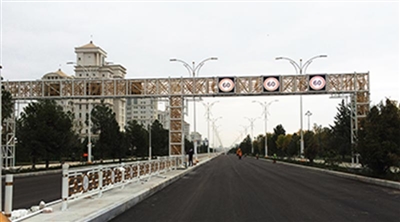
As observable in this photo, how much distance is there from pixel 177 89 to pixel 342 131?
23.5 meters

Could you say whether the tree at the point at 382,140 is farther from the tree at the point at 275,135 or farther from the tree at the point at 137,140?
the tree at the point at 275,135

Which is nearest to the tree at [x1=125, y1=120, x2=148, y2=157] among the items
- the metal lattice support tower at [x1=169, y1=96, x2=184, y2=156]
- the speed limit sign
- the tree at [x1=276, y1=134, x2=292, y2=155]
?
the tree at [x1=276, y1=134, x2=292, y2=155]

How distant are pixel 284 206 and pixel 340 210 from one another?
1.57 metres

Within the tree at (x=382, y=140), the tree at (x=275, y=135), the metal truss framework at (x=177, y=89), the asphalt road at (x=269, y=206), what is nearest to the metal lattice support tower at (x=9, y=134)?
the metal truss framework at (x=177, y=89)

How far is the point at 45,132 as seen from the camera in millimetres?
39188

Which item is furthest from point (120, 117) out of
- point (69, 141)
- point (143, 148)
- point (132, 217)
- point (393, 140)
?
point (132, 217)

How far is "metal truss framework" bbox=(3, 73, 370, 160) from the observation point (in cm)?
3841

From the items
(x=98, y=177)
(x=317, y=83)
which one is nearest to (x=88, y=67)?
(x=317, y=83)

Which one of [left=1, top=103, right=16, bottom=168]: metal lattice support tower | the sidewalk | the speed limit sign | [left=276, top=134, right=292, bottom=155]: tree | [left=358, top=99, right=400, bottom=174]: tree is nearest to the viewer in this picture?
the sidewalk

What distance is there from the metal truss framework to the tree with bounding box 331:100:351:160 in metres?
11.0

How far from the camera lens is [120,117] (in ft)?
448

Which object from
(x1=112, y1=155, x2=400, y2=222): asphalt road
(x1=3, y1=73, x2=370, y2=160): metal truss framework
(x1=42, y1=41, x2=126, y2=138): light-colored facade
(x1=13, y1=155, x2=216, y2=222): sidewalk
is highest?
(x1=42, y1=41, x2=126, y2=138): light-colored facade

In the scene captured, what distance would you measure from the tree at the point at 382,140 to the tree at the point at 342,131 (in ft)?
84.1

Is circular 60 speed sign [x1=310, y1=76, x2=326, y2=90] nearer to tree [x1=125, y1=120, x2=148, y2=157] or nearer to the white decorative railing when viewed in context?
the white decorative railing
